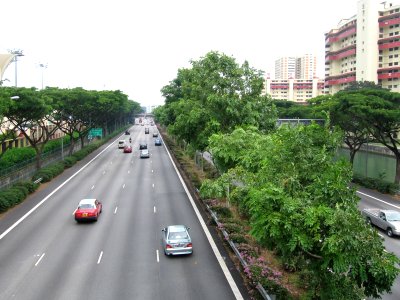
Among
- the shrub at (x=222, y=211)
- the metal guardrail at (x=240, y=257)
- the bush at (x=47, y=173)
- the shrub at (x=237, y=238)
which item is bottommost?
the metal guardrail at (x=240, y=257)

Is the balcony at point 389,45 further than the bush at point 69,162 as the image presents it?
Yes

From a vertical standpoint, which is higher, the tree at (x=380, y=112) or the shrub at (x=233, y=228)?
the tree at (x=380, y=112)

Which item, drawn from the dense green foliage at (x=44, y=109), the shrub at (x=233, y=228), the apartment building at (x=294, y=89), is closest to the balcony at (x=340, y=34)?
the apartment building at (x=294, y=89)

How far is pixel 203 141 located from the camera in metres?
35.3

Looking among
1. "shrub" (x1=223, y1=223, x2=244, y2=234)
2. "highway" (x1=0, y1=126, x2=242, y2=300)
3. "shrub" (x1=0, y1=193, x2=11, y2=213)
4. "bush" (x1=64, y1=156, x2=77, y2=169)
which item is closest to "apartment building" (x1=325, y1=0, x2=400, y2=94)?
"bush" (x1=64, y1=156, x2=77, y2=169)

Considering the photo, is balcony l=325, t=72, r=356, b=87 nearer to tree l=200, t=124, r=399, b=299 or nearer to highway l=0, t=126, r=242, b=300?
highway l=0, t=126, r=242, b=300

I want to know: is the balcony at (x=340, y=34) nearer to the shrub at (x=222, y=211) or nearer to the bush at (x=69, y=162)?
the bush at (x=69, y=162)

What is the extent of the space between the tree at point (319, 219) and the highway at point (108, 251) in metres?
6.09

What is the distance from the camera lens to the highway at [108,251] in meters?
19.4

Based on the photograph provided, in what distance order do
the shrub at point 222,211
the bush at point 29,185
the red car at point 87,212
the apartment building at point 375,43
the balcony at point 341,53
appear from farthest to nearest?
the balcony at point 341,53 < the apartment building at point 375,43 < the bush at point 29,185 < the red car at point 87,212 < the shrub at point 222,211

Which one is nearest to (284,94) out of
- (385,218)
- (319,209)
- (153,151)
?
(153,151)

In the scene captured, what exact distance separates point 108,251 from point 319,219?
14978mm

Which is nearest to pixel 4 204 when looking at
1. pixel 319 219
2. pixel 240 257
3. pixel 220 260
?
pixel 220 260

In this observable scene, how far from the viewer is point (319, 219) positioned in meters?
13.0
